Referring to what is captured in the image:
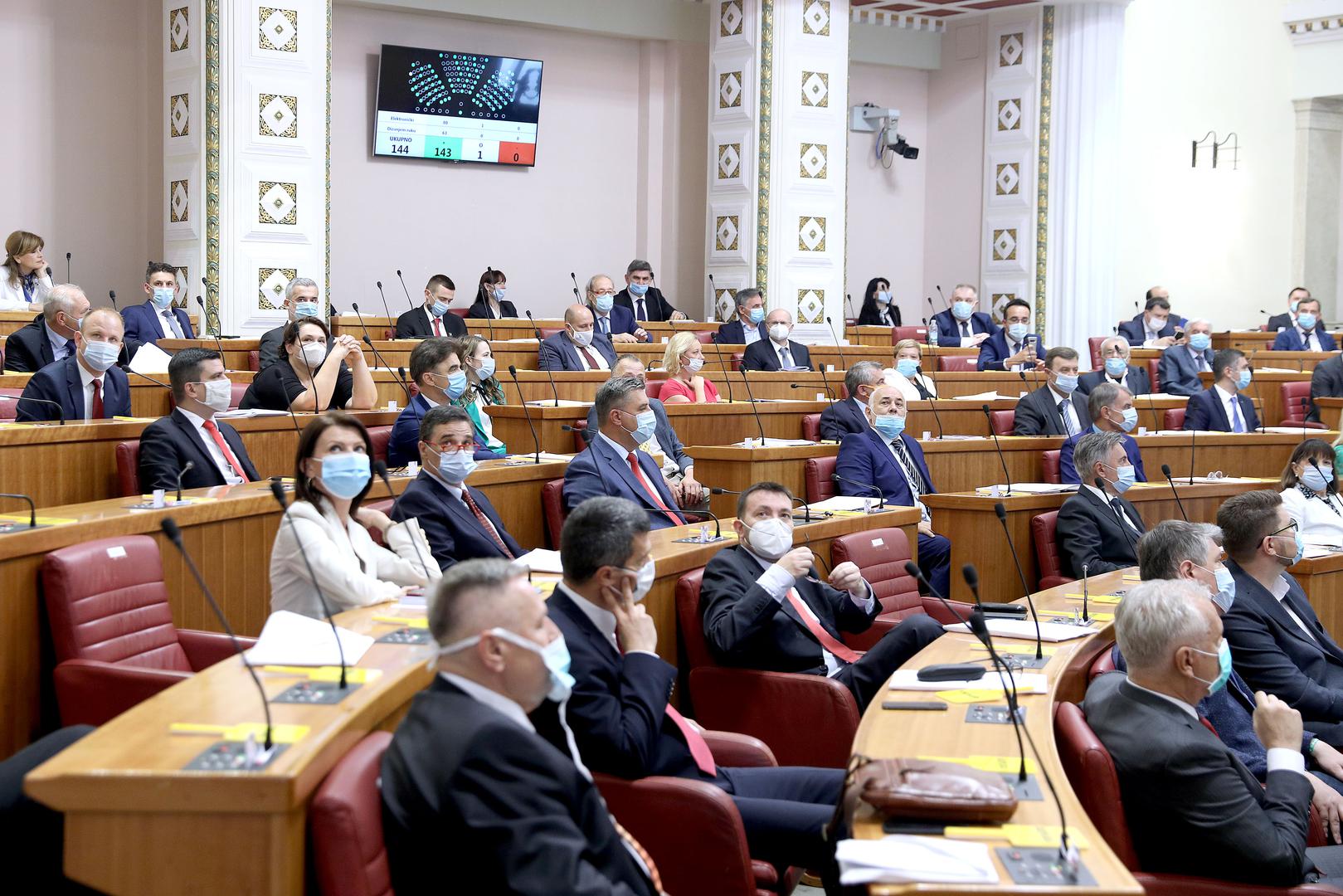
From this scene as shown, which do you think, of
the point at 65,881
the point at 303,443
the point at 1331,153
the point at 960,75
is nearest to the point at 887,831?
the point at 65,881

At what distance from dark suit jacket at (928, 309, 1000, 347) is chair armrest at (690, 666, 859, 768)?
822cm

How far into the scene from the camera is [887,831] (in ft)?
7.23

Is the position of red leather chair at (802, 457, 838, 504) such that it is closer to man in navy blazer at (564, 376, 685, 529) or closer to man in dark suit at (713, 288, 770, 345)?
man in navy blazer at (564, 376, 685, 529)

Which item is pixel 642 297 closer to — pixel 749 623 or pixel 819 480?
pixel 819 480

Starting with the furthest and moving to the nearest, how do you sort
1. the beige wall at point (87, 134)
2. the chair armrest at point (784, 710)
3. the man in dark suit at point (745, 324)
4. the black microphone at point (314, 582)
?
the man in dark suit at point (745, 324)
the beige wall at point (87, 134)
the chair armrest at point (784, 710)
the black microphone at point (314, 582)

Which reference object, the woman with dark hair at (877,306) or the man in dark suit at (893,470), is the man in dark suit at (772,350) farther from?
the woman with dark hair at (877,306)

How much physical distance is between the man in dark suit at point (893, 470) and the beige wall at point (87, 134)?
6.42m

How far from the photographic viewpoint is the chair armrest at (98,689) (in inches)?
117

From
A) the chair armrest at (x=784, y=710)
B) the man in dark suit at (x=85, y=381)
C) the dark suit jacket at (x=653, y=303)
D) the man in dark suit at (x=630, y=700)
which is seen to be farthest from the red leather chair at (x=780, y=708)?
the dark suit jacket at (x=653, y=303)

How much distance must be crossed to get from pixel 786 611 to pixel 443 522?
1074 mm

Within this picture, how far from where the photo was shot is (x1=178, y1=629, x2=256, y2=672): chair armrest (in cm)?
343

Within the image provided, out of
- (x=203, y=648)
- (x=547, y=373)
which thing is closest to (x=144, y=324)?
(x=547, y=373)

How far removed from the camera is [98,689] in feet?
9.89

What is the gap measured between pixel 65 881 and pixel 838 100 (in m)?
10.2
